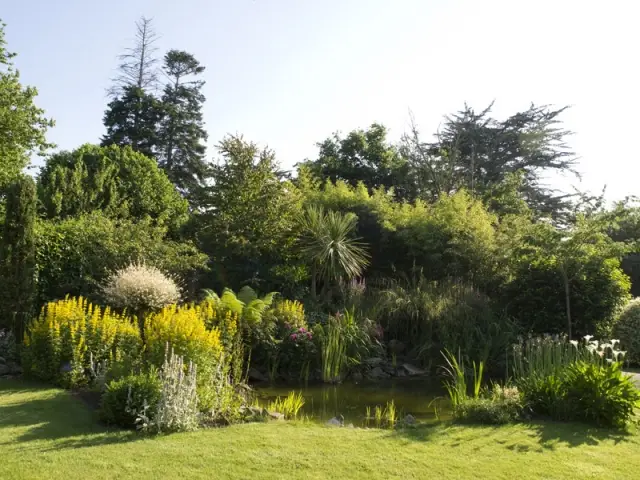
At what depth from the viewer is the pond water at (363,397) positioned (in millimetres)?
7942

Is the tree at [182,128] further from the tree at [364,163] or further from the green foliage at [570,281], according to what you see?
the green foliage at [570,281]

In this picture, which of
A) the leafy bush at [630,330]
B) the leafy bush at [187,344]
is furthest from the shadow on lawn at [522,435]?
the leafy bush at [630,330]

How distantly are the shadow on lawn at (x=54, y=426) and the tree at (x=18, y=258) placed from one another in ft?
10.5

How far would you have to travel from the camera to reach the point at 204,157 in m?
33.6

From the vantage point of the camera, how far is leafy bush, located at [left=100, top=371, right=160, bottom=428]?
570cm

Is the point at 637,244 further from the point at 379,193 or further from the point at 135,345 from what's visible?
the point at 135,345

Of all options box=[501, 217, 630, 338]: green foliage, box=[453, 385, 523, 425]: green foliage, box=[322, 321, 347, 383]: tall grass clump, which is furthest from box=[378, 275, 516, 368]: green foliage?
box=[453, 385, 523, 425]: green foliage

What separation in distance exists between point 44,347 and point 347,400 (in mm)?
4641

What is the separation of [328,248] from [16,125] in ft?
28.2

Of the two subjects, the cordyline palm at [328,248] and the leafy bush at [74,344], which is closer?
the leafy bush at [74,344]

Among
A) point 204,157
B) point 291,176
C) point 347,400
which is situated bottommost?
point 347,400

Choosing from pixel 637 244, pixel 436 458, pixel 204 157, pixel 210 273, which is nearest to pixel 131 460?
pixel 436 458

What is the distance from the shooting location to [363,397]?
921 centimetres

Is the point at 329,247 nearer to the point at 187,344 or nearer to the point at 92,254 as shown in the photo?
the point at 92,254
